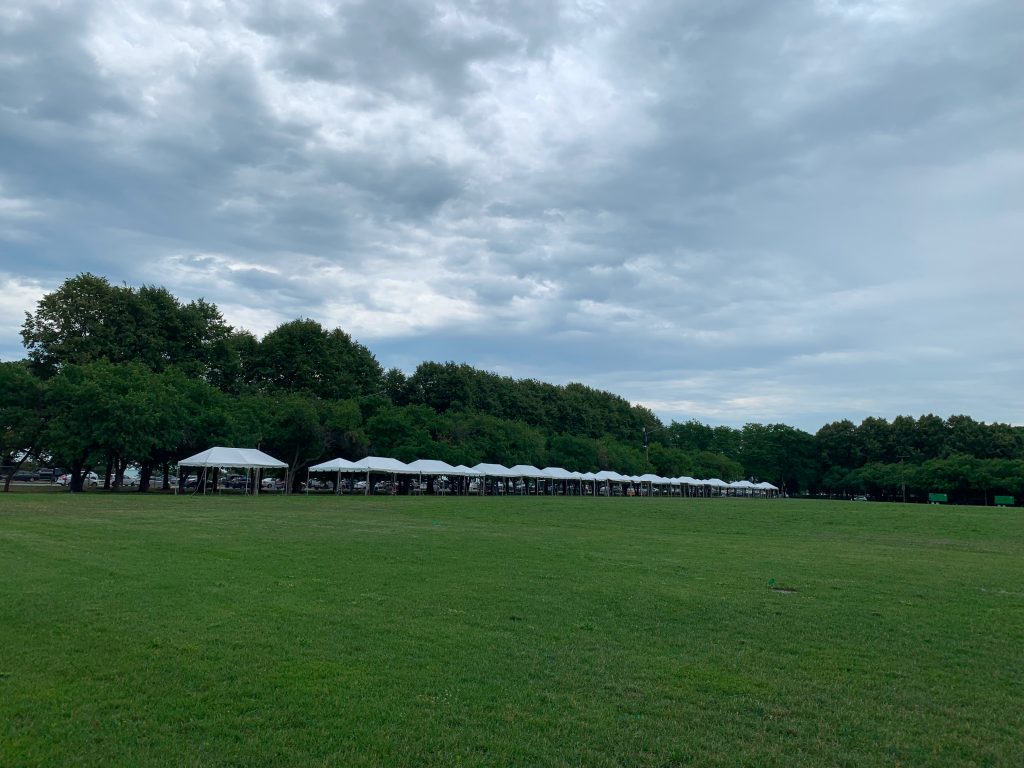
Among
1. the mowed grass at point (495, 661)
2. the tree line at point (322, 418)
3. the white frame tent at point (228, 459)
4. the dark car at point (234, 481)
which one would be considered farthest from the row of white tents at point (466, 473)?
the mowed grass at point (495, 661)

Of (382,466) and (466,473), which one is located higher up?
(382,466)

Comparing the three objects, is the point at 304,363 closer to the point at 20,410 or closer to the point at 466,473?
the point at 466,473

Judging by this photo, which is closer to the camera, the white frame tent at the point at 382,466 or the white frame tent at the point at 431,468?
the white frame tent at the point at 382,466

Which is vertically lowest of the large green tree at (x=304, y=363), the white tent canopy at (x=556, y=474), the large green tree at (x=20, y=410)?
the white tent canopy at (x=556, y=474)

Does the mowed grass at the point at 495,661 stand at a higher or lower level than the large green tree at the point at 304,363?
lower

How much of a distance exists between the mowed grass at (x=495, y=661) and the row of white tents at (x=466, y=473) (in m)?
34.6

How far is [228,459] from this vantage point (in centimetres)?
4912

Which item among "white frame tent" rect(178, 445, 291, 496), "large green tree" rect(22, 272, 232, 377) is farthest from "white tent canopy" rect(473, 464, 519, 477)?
"large green tree" rect(22, 272, 232, 377)

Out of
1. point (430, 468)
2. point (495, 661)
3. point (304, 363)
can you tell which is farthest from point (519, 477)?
point (495, 661)

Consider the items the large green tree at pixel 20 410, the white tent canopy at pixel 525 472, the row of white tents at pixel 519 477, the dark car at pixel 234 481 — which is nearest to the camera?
the large green tree at pixel 20 410

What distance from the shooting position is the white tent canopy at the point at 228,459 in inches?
1893

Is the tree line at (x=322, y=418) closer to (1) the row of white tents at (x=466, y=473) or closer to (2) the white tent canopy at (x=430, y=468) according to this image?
(1) the row of white tents at (x=466, y=473)

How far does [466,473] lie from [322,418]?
13.6m

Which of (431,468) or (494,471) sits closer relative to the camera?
(431,468)
